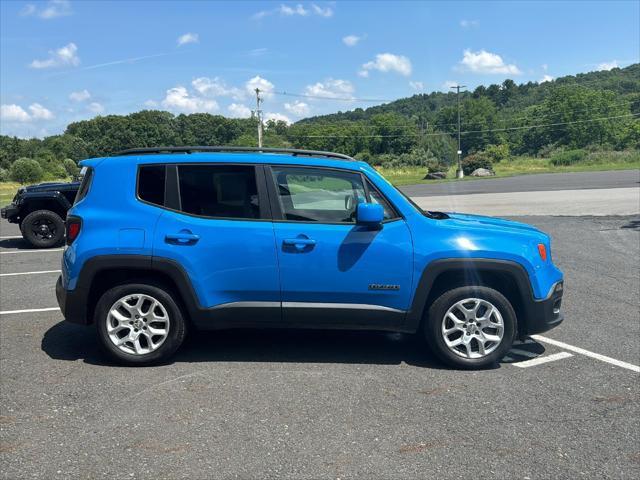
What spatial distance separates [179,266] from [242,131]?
7244 centimetres

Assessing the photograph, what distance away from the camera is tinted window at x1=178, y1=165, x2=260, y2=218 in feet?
14.7

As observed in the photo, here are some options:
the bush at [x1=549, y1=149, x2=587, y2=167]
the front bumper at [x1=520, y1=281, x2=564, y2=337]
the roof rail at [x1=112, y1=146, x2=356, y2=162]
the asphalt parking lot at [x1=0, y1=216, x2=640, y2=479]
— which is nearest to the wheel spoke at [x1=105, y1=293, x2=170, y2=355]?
the asphalt parking lot at [x1=0, y1=216, x2=640, y2=479]

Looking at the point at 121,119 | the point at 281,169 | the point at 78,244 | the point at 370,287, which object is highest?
the point at 121,119

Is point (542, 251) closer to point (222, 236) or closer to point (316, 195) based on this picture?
point (316, 195)

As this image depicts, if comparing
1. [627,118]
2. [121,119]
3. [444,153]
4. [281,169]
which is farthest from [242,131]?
[627,118]

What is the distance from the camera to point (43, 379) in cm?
428

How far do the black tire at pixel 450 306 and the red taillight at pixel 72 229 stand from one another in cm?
294

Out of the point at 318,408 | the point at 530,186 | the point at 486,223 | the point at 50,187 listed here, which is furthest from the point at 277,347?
the point at 530,186

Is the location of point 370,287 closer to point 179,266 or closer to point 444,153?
point 179,266

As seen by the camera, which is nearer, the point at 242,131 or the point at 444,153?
the point at 242,131

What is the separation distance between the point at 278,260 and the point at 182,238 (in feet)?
2.58

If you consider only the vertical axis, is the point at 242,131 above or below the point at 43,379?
above

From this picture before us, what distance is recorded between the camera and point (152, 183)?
4.53 m

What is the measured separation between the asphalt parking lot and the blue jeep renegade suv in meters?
0.39
